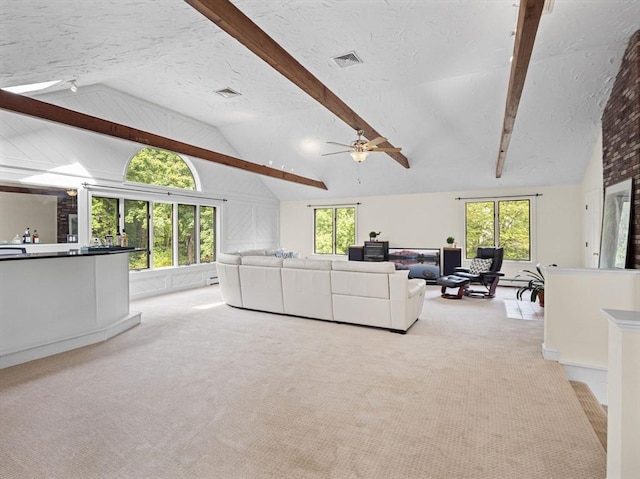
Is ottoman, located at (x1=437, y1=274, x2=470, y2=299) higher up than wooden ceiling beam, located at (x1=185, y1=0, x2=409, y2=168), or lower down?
lower down

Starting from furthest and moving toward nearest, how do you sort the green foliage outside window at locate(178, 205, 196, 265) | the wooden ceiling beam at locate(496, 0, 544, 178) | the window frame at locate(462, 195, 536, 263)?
the window frame at locate(462, 195, 536, 263)
the green foliage outside window at locate(178, 205, 196, 265)
the wooden ceiling beam at locate(496, 0, 544, 178)

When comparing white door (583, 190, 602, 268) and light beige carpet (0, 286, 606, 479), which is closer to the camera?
light beige carpet (0, 286, 606, 479)

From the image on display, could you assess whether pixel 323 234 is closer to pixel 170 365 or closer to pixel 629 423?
pixel 170 365

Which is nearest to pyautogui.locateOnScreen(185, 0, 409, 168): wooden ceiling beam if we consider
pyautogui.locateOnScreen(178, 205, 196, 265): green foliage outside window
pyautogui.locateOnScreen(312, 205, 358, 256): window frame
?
pyautogui.locateOnScreen(178, 205, 196, 265): green foliage outside window

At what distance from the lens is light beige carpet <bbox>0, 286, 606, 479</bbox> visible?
6.12 feet

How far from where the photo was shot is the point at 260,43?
9.89ft

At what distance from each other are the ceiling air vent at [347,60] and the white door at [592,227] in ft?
16.3

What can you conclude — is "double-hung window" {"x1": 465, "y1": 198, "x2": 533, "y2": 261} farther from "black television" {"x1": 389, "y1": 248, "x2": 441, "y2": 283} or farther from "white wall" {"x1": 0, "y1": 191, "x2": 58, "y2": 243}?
"white wall" {"x1": 0, "y1": 191, "x2": 58, "y2": 243}

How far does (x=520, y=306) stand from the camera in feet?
18.8

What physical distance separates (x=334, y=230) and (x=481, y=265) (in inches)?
182

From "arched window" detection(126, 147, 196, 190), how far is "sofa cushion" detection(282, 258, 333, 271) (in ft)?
13.0

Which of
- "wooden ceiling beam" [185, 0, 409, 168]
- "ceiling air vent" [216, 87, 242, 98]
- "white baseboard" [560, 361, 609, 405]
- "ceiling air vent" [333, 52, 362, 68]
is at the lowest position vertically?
"white baseboard" [560, 361, 609, 405]

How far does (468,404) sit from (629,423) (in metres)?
1.07

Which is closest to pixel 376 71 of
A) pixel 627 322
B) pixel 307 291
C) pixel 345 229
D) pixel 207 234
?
pixel 307 291
